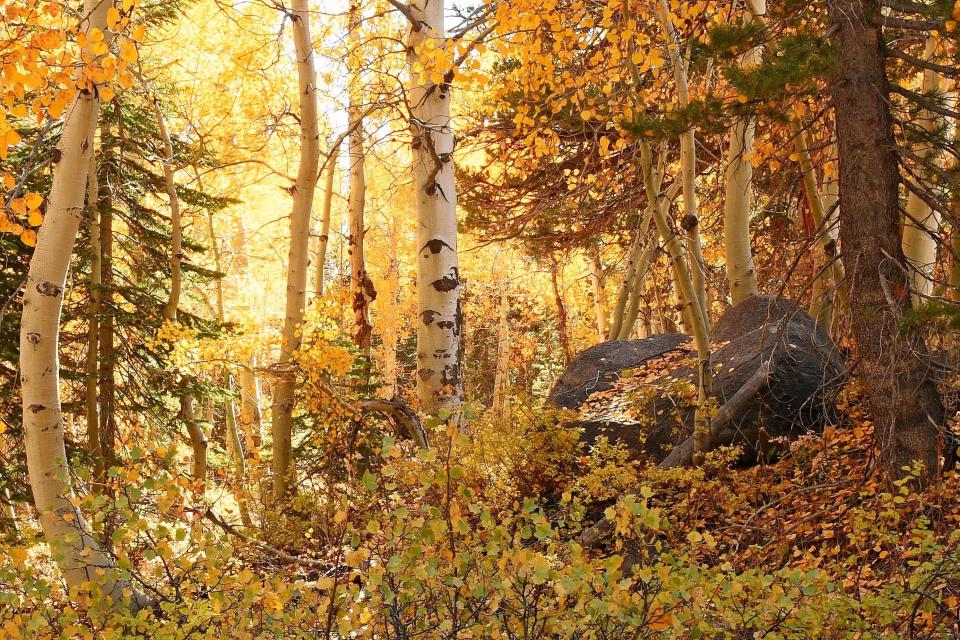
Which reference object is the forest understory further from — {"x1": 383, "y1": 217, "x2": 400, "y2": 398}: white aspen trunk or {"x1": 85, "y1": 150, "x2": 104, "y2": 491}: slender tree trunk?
{"x1": 383, "y1": 217, "x2": 400, "y2": 398}: white aspen trunk

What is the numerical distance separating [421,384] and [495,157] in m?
4.60

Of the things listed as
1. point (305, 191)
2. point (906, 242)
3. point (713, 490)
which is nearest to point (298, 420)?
point (305, 191)

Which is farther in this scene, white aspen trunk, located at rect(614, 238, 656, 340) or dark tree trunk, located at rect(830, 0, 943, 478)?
white aspen trunk, located at rect(614, 238, 656, 340)

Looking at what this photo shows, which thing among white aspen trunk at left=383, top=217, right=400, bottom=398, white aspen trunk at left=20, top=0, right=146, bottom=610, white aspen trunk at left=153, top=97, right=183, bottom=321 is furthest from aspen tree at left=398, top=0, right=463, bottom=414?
white aspen trunk at left=383, top=217, right=400, bottom=398

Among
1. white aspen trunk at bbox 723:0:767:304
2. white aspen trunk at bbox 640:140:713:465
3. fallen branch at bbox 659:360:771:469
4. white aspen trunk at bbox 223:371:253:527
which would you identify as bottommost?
white aspen trunk at bbox 223:371:253:527

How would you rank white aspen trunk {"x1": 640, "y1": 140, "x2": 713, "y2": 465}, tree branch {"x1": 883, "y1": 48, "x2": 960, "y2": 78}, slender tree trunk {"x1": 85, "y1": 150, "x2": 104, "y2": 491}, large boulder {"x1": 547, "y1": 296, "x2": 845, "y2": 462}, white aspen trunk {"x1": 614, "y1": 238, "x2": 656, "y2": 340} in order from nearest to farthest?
tree branch {"x1": 883, "y1": 48, "x2": 960, "y2": 78}, white aspen trunk {"x1": 640, "y1": 140, "x2": 713, "y2": 465}, large boulder {"x1": 547, "y1": 296, "x2": 845, "y2": 462}, slender tree trunk {"x1": 85, "y1": 150, "x2": 104, "y2": 491}, white aspen trunk {"x1": 614, "y1": 238, "x2": 656, "y2": 340}

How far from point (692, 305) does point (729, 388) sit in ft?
3.45

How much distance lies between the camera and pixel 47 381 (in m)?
3.97

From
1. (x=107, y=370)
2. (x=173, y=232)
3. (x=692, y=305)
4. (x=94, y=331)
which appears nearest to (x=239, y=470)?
(x=107, y=370)

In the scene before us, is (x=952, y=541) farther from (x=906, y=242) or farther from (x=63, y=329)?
(x=63, y=329)

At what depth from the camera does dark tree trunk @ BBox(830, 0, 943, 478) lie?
379 cm

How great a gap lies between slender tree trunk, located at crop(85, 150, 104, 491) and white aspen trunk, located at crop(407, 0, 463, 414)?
12.2 feet

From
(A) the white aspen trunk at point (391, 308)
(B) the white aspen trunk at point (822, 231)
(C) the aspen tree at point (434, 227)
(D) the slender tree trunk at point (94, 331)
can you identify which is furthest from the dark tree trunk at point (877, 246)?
(A) the white aspen trunk at point (391, 308)

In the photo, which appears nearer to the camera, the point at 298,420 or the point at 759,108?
the point at 759,108
